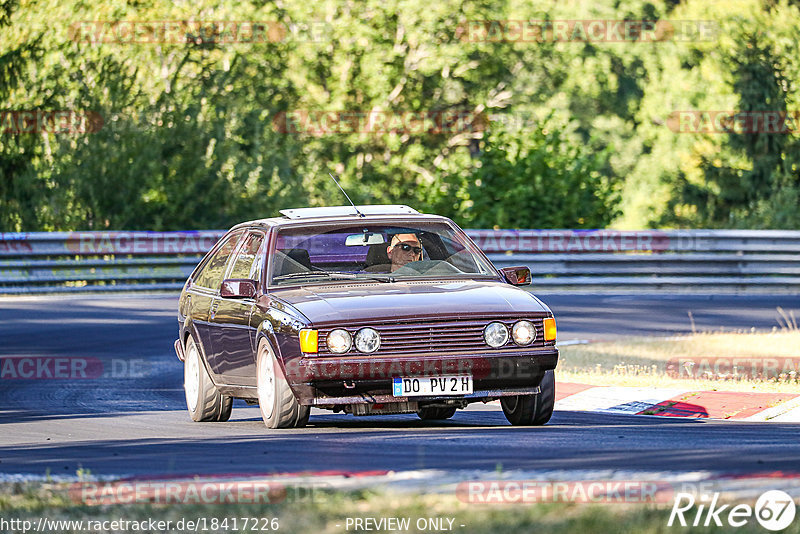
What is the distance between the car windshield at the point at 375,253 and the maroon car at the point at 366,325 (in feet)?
0.03

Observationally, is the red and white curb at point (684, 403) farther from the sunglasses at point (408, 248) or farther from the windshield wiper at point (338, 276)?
the windshield wiper at point (338, 276)

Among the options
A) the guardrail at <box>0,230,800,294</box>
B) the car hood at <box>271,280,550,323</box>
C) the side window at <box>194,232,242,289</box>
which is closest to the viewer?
the car hood at <box>271,280,550,323</box>

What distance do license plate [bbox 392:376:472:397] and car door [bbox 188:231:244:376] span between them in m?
2.19

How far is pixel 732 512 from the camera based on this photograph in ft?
19.5

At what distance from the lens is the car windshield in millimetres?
10688

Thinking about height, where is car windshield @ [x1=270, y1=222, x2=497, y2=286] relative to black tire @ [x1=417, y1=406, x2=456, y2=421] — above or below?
above

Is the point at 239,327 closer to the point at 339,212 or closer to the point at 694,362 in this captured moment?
the point at 339,212

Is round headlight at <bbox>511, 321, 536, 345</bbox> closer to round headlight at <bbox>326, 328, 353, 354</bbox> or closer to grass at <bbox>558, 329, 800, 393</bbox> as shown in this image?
round headlight at <bbox>326, 328, 353, 354</bbox>

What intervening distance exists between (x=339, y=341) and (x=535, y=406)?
150 cm

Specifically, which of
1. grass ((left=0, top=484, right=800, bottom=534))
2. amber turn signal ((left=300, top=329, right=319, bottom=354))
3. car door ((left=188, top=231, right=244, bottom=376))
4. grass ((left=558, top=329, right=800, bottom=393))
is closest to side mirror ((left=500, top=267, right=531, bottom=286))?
amber turn signal ((left=300, top=329, right=319, bottom=354))

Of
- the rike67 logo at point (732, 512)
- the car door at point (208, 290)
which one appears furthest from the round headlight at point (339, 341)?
the rike67 logo at point (732, 512)

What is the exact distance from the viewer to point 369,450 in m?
8.53

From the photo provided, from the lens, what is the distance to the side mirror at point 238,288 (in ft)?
34.3

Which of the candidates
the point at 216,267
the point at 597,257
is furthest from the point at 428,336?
the point at 597,257
